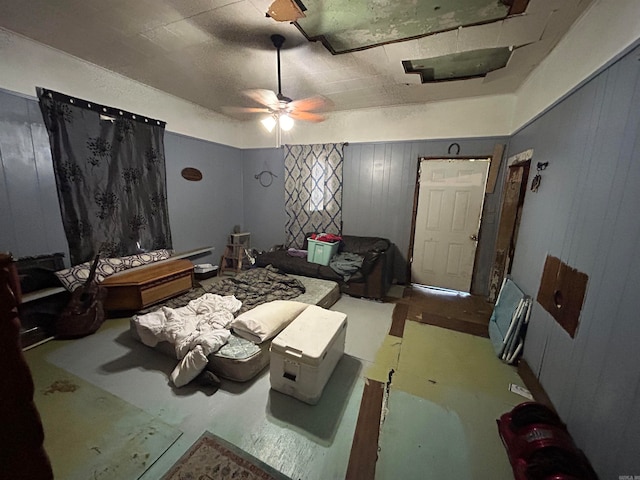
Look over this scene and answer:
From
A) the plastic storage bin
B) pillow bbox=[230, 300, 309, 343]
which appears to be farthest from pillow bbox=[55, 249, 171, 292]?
the plastic storage bin

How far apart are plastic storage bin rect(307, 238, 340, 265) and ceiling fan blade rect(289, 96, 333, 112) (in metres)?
1.90

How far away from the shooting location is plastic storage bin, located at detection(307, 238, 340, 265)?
13.0 feet

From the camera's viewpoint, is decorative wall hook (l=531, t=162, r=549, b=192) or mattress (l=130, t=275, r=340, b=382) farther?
decorative wall hook (l=531, t=162, r=549, b=192)

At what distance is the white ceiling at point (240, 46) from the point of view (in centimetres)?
188

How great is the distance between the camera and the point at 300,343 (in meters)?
1.80

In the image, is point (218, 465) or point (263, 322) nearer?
point (218, 465)

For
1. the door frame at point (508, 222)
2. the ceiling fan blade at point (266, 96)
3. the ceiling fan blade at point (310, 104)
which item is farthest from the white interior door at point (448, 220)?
the ceiling fan blade at point (266, 96)

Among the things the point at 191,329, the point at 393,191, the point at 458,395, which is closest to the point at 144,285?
the point at 191,329

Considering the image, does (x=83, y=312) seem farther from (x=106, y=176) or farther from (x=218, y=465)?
(x=218, y=465)

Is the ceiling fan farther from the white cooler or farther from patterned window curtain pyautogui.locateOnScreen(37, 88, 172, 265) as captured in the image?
the white cooler

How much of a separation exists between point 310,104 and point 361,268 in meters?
2.16

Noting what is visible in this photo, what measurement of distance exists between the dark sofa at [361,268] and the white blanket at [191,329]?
4.62 feet

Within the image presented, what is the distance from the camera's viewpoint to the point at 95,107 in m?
2.87

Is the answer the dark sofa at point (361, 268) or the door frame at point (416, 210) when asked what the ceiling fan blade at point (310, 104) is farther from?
the dark sofa at point (361, 268)
